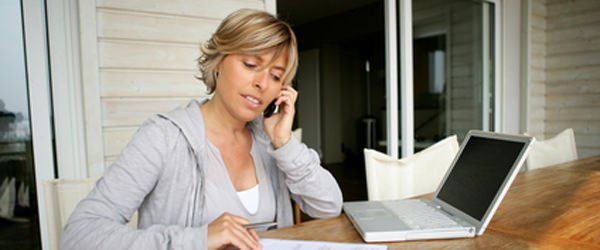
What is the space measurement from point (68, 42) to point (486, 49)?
3636mm

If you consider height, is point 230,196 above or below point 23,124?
below

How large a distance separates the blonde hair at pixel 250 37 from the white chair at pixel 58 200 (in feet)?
1.91

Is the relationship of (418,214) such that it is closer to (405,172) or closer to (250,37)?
(405,172)

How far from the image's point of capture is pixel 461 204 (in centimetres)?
96

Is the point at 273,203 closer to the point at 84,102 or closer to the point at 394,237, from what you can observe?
the point at 394,237

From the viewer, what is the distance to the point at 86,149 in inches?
65.0

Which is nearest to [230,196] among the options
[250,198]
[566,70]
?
[250,198]

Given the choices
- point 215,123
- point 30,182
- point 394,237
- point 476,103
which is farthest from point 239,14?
point 476,103

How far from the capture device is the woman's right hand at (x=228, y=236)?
764 millimetres

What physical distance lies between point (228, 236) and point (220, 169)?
0.37 meters

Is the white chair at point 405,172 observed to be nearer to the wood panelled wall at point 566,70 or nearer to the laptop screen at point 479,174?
the laptop screen at point 479,174

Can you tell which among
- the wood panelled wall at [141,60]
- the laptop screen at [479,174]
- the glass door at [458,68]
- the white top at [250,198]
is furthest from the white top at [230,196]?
the glass door at [458,68]

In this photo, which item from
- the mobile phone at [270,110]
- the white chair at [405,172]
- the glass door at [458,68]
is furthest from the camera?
the glass door at [458,68]

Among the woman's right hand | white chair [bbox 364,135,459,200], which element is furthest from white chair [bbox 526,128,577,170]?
the woman's right hand
